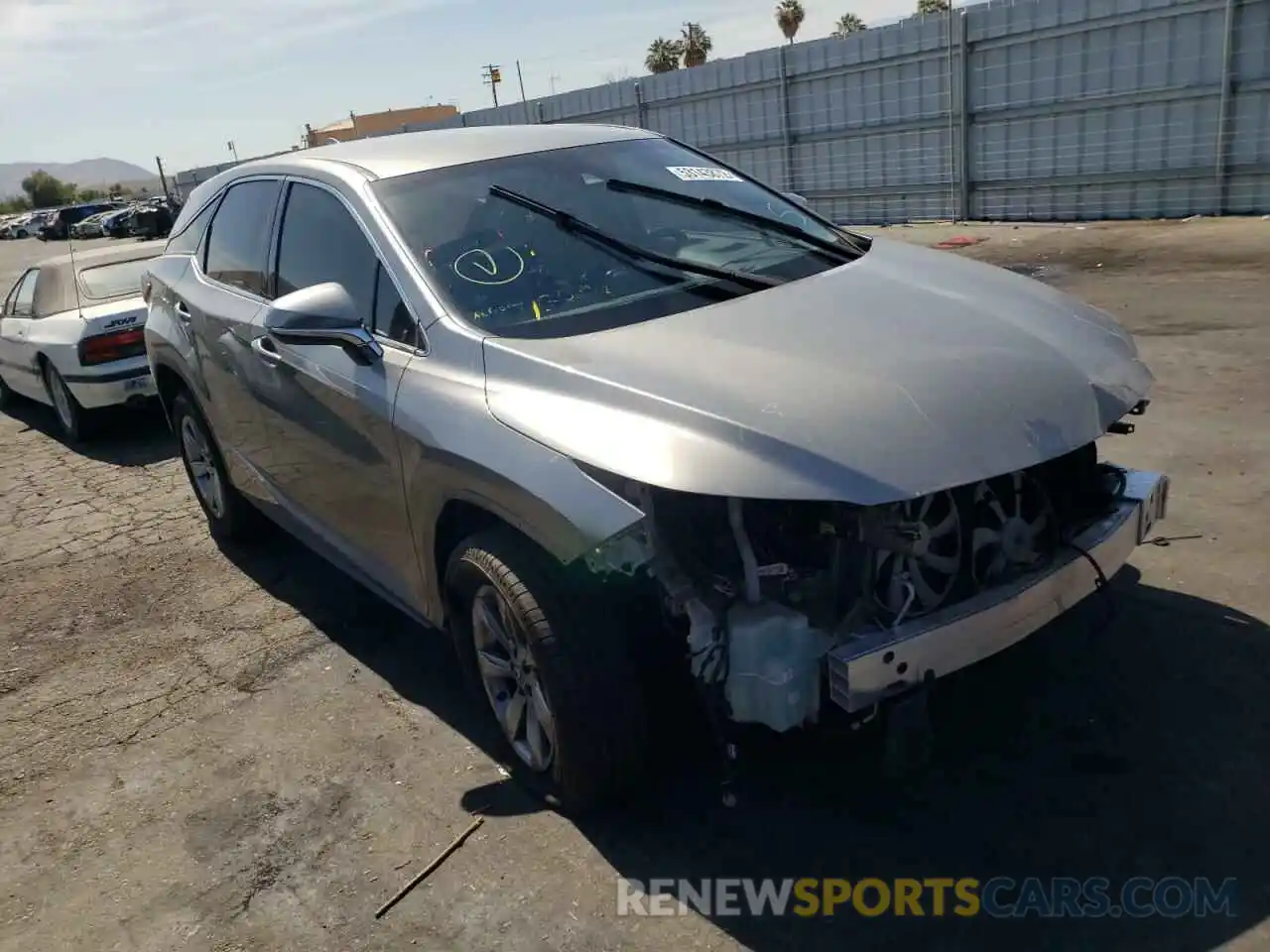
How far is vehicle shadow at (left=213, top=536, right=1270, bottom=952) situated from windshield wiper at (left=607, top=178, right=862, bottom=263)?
1.60 m

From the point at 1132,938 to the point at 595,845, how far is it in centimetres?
138

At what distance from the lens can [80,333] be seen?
7855 mm

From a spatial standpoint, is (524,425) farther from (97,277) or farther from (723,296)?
(97,277)

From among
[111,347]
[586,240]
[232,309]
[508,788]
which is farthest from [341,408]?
[111,347]

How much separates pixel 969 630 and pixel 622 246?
1.74 m

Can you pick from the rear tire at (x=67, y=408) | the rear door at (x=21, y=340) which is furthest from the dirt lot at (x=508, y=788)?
the rear door at (x=21, y=340)

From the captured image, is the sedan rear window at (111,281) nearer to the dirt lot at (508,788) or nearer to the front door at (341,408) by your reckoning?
the dirt lot at (508,788)

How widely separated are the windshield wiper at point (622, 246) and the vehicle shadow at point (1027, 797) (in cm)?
144

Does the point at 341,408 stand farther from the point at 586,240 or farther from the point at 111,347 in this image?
the point at 111,347

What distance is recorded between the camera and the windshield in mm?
3242

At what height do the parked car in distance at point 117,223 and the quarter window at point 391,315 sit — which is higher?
the quarter window at point 391,315

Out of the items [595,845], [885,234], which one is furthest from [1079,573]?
[885,234]

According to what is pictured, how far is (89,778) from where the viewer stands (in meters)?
3.63

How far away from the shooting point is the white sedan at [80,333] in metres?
7.85
